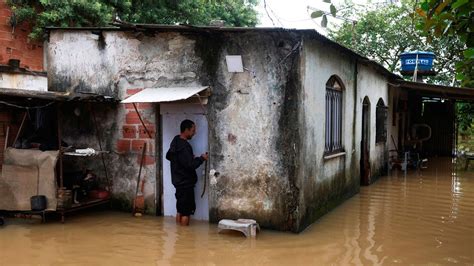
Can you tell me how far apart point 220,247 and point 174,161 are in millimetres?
1688

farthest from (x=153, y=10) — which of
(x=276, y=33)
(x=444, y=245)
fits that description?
(x=444, y=245)

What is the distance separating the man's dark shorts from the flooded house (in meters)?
0.36

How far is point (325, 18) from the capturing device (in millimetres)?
3381

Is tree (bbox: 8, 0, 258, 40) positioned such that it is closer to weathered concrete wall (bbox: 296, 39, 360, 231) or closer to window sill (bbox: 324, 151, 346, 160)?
weathered concrete wall (bbox: 296, 39, 360, 231)

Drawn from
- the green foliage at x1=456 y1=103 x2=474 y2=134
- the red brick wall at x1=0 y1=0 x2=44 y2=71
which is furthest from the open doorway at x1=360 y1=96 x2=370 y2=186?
the green foliage at x1=456 y1=103 x2=474 y2=134

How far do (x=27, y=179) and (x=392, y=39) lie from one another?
18701mm

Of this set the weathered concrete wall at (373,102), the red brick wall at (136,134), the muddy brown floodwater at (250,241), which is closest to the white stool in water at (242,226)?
the muddy brown floodwater at (250,241)

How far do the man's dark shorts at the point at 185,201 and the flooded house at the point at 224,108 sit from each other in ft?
1.18

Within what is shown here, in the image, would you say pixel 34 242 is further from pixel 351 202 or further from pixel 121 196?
pixel 351 202

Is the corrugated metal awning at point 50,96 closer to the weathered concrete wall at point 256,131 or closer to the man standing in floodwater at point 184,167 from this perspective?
the man standing in floodwater at point 184,167

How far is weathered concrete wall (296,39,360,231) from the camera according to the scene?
7141 millimetres

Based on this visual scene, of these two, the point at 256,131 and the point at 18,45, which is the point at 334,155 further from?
the point at 18,45

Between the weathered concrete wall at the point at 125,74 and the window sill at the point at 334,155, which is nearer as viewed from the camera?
the weathered concrete wall at the point at 125,74

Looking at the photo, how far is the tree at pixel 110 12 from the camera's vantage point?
11.4 metres
